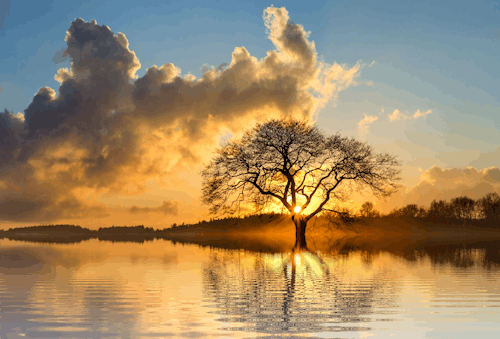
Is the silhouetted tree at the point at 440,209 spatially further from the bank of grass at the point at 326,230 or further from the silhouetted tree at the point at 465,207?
the bank of grass at the point at 326,230

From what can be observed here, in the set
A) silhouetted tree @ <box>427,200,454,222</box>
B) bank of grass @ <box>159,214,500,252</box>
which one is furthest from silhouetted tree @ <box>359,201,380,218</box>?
silhouetted tree @ <box>427,200,454,222</box>

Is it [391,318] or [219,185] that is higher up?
[219,185]

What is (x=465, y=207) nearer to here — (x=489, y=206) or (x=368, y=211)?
(x=489, y=206)

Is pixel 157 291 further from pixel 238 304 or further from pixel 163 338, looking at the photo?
pixel 163 338

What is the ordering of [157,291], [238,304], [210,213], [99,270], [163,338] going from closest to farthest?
1. [163,338]
2. [238,304]
3. [157,291]
4. [99,270]
5. [210,213]

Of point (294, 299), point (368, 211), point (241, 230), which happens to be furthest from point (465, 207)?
point (294, 299)

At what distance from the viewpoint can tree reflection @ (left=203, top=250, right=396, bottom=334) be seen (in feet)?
21.7

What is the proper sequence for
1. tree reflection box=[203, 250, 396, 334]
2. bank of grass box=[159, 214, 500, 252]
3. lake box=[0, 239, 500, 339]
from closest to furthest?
lake box=[0, 239, 500, 339], tree reflection box=[203, 250, 396, 334], bank of grass box=[159, 214, 500, 252]

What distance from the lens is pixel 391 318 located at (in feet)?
23.6

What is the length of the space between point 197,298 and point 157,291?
1.62 m

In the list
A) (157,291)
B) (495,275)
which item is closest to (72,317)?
(157,291)

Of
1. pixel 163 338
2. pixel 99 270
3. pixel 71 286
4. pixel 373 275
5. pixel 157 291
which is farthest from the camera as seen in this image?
pixel 99 270

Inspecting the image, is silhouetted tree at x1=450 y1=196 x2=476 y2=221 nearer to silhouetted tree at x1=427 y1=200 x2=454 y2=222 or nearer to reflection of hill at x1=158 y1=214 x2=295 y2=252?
silhouetted tree at x1=427 y1=200 x2=454 y2=222

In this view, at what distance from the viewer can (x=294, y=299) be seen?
8.73 meters
